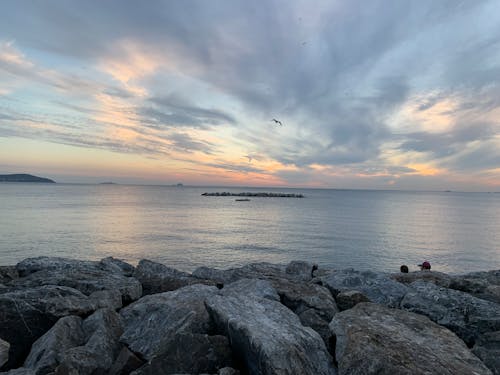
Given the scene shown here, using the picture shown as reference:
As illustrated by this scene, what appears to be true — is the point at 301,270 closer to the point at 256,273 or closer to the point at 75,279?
the point at 256,273

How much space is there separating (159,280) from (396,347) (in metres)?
7.91

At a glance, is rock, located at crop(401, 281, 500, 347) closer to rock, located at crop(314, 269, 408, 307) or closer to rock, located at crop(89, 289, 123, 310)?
rock, located at crop(314, 269, 408, 307)

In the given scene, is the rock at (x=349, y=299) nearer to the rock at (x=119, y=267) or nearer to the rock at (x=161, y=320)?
the rock at (x=161, y=320)

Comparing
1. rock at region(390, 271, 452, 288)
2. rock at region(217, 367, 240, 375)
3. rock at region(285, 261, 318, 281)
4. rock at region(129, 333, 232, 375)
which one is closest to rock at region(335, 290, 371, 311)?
rock at region(129, 333, 232, 375)

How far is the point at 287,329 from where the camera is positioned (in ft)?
19.9

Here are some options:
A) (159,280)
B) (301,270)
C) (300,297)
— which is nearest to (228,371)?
(300,297)

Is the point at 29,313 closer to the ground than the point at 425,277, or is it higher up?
closer to the ground

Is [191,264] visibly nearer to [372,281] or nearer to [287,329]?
[372,281]

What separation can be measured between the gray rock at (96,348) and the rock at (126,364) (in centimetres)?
13

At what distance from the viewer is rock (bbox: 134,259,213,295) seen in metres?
10.8

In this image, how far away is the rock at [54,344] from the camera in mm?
6016

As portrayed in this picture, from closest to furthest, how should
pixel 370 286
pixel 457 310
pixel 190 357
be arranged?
pixel 190 357
pixel 457 310
pixel 370 286

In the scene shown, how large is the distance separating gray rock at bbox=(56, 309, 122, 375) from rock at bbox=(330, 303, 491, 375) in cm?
424

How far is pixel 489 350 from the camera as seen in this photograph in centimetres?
625
